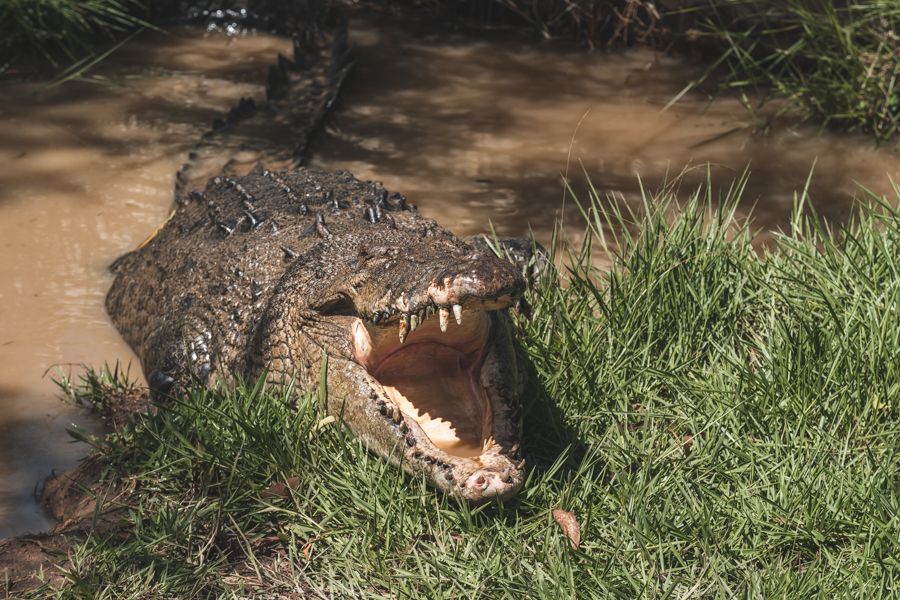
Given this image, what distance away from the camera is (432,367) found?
339cm

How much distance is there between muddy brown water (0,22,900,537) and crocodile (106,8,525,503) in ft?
1.27

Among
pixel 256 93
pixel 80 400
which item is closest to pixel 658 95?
pixel 256 93

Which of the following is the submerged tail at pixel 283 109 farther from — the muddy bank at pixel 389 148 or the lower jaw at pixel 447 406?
the lower jaw at pixel 447 406

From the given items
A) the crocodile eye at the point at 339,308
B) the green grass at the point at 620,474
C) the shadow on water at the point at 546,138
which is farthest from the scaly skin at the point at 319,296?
the shadow on water at the point at 546,138

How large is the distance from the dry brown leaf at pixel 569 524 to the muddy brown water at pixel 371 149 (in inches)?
72.0

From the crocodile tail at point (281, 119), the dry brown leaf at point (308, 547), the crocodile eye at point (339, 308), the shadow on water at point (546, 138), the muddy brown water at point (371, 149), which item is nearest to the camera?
the dry brown leaf at point (308, 547)

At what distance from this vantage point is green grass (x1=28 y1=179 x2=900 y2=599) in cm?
292

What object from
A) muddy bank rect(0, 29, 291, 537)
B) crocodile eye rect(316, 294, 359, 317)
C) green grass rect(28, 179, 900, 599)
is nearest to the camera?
green grass rect(28, 179, 900, 599)

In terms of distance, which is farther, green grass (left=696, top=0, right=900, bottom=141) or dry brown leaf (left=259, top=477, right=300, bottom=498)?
green grass (left=696, top=0, right=900, bottom=141)

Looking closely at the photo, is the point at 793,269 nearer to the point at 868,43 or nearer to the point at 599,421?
the point at 599,421

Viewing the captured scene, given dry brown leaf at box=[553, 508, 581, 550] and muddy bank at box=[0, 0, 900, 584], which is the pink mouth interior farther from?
muddy bank at box=[0, 0, 900, 584]

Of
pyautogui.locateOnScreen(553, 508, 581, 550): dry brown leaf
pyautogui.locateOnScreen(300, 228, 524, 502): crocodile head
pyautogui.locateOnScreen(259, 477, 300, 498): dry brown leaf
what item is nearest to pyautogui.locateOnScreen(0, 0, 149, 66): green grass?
pyautogui.locateOnScreen(300, 228, 524, 502): crocodile head

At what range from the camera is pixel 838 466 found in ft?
→ 10.4

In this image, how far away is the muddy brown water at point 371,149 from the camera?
476 cm
